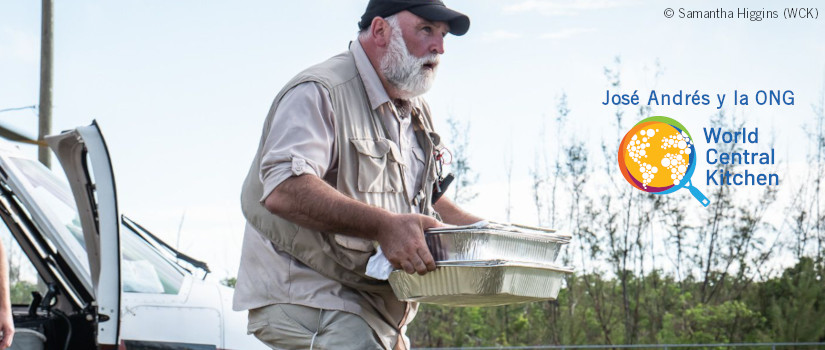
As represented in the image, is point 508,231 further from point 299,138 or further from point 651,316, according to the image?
point 651,316

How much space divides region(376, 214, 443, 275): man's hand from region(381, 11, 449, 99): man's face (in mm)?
586

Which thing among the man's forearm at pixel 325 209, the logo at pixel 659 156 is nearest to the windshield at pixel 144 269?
the man's forearm at pixel 325 209

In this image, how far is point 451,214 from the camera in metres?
3.52

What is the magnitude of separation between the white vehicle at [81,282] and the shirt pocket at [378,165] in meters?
2.02

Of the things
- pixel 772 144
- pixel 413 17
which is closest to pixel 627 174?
pixel 772 144

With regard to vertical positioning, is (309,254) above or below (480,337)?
above

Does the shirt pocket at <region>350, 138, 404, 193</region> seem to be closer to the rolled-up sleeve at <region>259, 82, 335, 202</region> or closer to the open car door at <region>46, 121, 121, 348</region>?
the rolled-up sleeve at <region>259, 82, 335, 202</region>

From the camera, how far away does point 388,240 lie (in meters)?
2.66

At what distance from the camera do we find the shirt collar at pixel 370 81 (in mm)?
3098

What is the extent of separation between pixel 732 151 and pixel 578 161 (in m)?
1.75

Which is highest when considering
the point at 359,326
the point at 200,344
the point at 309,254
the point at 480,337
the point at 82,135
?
the point at 82,135

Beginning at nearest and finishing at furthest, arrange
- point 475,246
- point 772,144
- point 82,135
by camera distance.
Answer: point 475,246, point 82,135, point 772,144

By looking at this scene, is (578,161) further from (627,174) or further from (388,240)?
(388,240)

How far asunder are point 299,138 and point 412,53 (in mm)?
503
